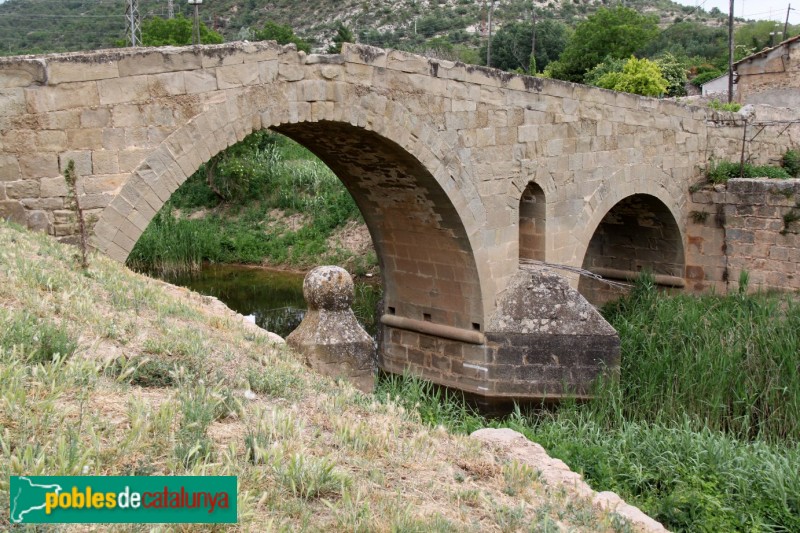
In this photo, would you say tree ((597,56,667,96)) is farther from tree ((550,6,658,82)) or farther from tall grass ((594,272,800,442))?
tall grass ((594,272,800,442))

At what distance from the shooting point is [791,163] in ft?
51.5

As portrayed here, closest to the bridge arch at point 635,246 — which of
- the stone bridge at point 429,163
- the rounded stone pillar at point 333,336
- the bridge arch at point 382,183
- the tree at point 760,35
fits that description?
the stone bridge at point 429,163

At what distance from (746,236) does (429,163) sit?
6.68m

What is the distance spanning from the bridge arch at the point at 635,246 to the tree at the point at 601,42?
18.1m

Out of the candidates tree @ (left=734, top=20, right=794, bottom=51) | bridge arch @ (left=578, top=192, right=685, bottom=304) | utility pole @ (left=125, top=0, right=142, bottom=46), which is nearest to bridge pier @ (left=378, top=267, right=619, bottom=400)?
bridge arch @ (left=578, top=192, right=685, bottom=304)

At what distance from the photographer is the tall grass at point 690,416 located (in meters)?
5.85

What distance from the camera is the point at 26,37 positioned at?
40.3m

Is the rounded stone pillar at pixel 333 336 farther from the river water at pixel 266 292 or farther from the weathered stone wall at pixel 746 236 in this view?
the weathered stone wall at pixel 746 236

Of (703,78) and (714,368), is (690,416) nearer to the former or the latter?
(714,368)

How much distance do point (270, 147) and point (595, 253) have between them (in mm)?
12152

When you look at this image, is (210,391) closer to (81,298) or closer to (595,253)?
(81,298)

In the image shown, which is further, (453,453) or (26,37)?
(26,37)

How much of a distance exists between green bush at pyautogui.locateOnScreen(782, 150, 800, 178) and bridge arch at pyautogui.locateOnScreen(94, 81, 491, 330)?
8.16 metres

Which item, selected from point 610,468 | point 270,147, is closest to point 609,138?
point 610,468
